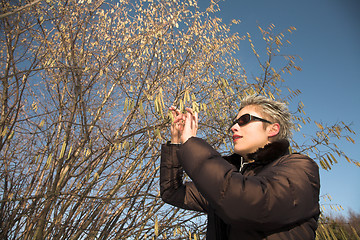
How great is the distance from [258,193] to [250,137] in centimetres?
47

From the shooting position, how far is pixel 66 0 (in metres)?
2.80

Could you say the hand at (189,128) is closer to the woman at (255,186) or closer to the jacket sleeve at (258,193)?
the woman at (255,186)

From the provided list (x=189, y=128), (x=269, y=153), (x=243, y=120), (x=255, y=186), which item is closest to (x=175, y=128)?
(x=189, y=128)

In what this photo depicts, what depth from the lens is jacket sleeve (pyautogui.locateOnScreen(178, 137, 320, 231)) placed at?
740 millimetres

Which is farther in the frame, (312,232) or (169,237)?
(169,237)

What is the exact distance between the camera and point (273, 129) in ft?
3.98

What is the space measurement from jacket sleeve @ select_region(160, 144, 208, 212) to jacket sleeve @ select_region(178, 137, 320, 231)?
1.50 ft

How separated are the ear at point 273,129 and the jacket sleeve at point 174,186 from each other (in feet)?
1.58

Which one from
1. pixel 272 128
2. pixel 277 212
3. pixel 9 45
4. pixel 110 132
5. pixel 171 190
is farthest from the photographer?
pixel 110 132

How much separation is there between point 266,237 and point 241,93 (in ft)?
7.25

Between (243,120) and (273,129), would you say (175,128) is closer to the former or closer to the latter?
(243,120)

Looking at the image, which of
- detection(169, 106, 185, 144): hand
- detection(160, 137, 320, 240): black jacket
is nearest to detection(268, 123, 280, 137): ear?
detection(160, 137, 320, 240): black jacket

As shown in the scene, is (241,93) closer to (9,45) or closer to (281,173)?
(281,173)

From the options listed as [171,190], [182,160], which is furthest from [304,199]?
[171,190]
